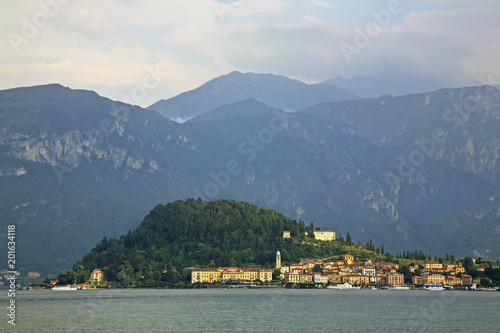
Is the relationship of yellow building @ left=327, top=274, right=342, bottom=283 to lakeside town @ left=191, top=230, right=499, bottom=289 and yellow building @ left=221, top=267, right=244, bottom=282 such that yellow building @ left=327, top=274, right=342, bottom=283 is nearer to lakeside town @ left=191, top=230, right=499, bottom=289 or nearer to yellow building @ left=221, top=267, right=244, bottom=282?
lakeside town @ left=191, top=230, right=499, bottom=289

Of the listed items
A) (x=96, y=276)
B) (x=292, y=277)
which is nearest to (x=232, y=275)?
(x=292, y=277)

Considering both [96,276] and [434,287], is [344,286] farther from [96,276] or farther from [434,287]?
[96,276]

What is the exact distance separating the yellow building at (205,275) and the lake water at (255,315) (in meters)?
56.1

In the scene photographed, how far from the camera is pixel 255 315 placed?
106 metres

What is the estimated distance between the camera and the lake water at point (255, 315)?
89438 millimetres

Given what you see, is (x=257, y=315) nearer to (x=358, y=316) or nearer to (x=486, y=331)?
→ (x=358, y=316)

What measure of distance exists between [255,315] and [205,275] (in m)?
90.0

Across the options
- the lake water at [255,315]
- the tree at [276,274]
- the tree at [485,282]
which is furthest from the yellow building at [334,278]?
the lake water at [255,315]

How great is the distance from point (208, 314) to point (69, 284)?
96372 mm

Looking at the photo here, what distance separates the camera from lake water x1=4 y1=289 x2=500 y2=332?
8944 centimetres

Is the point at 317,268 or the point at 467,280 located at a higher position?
the point at 317,268

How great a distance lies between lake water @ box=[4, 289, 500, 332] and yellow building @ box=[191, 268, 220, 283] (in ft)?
184

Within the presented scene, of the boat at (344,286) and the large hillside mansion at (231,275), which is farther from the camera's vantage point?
the large hillside mansion at (231,275)

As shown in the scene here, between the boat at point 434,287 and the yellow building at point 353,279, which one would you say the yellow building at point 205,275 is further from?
the boat at point 434,287
